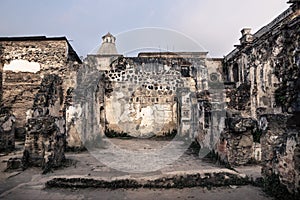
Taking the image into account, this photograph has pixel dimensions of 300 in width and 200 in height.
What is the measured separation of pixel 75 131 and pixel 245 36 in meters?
13.6

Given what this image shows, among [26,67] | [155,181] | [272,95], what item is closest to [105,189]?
[155,181]

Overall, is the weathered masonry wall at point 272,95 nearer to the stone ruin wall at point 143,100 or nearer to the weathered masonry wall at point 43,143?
the stone ruin wall at point 143,100

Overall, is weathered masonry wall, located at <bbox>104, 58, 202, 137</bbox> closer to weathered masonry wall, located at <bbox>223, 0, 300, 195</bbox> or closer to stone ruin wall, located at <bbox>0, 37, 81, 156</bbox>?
weathered masonry wall, located at <bbox>223, 0, 300, 195</bbox>

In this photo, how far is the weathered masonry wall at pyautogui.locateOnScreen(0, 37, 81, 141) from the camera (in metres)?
14.8

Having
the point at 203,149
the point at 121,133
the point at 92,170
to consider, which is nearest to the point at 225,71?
the point at 121,133

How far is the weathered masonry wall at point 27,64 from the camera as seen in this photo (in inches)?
581

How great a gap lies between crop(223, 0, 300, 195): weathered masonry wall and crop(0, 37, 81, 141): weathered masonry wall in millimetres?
9740

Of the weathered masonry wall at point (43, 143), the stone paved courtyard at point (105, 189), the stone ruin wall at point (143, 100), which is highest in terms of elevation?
the stone ruin wall at point (143, 100)

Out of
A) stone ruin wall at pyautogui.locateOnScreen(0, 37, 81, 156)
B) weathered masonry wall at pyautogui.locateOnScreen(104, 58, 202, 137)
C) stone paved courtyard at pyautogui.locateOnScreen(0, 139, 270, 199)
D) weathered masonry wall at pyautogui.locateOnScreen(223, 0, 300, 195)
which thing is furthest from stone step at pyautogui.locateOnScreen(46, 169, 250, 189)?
stone ruin wall at pyautogui.locateOnScreen(0, 37, 81, 156)

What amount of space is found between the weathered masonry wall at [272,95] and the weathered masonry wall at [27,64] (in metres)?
9.74

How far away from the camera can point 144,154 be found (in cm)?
871

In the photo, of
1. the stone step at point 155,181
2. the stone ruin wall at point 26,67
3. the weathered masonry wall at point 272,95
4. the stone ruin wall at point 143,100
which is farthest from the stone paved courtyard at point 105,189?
the stone ruin wall at point 26,67

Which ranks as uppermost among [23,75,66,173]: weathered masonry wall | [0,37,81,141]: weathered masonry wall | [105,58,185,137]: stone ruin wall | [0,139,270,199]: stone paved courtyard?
[0,37,81,141]: weathered masonry wall

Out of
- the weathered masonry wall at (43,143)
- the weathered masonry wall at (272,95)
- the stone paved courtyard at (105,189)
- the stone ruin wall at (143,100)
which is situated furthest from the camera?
the stone ruin wall at (143,100)
